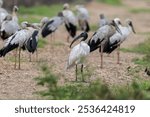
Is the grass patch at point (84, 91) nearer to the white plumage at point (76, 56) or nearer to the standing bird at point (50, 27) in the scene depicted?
the white plumage at point (76, 56)

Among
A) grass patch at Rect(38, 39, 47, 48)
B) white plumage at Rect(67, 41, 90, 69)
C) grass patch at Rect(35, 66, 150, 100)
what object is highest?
grass patch at Rect(38, 39, 47, 48)

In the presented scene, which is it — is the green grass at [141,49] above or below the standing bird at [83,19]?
below

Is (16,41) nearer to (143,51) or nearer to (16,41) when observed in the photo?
(16,41)

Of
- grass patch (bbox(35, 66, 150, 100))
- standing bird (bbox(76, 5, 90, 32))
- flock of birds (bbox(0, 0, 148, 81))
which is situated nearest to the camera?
grass patch (bbox(35, 66, 150, 100))

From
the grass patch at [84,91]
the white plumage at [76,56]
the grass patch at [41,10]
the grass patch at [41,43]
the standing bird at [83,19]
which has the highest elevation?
the grass patch at [41,10]

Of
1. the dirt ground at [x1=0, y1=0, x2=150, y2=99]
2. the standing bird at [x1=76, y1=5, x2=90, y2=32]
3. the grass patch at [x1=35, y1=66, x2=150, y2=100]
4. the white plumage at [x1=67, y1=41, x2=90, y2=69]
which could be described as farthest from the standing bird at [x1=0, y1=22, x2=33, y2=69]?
the standing bird at [x1=76, y1=5, x2=90, y2=32]

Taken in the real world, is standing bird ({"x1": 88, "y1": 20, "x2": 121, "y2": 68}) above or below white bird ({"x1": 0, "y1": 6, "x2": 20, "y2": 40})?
below

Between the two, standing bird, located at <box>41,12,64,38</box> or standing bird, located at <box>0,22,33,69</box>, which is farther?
standing bird, located at <box>41,12,64,38</box>

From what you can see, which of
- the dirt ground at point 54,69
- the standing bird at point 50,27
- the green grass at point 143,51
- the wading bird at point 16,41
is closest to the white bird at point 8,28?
the dirt ground at point 54,69

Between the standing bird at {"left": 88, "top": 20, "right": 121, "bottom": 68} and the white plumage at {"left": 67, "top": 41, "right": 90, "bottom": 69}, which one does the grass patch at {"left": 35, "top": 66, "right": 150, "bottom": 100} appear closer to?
the white plumage at {"left": 67, "top": 41, "right": 90, "bottom": 69}

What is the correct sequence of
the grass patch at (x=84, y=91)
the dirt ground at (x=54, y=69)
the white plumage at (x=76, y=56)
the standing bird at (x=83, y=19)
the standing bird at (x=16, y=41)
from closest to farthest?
the grass patch at (x=84, y=91) → the dirt ground at (x=54, y=69) → the white plumage at (x=76, y=56) → the standing bird at (x=16, y=41) → the standing bird at (x=83, y=19)

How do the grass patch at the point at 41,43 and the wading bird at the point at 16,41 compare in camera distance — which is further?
the grass patch at the point at 41,43

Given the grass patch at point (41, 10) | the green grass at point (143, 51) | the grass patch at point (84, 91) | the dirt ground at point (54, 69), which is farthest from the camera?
the grass patch at point (41, 10)

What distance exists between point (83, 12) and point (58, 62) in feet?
29.2
